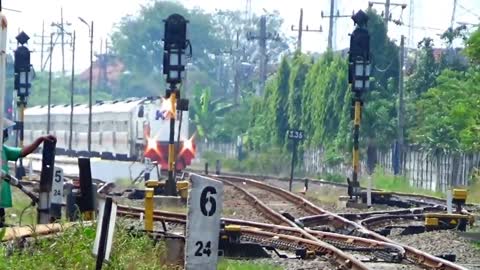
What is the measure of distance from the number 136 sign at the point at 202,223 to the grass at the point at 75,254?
1.07 metres

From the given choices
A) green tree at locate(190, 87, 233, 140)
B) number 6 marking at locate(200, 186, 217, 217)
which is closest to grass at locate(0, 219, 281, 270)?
number 6 marking at locate(200, 186, 217, 217)

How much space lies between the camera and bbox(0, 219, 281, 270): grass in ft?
34.1

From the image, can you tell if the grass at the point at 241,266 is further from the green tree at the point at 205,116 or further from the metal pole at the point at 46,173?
the green tree at the point at 205,116

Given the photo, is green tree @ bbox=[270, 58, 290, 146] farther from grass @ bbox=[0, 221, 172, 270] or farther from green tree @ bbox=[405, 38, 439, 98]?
grass @ bbox=[0, 221, 172, 270]

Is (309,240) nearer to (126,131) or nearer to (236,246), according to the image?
(236,246)

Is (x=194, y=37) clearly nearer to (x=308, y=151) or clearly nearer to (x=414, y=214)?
(x=308, y=151)

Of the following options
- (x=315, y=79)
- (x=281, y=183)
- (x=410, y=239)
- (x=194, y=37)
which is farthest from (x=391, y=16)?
(x=194, y=37)

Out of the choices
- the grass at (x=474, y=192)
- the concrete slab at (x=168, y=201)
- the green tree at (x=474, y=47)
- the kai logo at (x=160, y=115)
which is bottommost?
the grass at (x=474, y=192)

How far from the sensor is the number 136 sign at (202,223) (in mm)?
9352

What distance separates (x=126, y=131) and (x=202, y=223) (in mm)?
47408

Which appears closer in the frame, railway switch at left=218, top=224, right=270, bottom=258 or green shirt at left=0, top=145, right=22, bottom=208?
green shirt at left=0, top=145, right=22, bottom=208

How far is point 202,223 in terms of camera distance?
948 centimetres

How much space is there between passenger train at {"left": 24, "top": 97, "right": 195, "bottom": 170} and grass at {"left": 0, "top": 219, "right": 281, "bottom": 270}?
112 ft

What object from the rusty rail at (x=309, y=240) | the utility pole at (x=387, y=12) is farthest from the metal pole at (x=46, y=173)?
the utility pole at (x=387, y=12)
